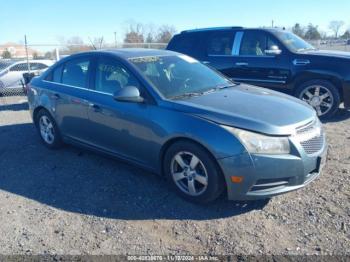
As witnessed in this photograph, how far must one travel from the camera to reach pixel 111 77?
15.0 feet

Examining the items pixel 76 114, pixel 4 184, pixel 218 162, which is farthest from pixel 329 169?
pixel 4 184

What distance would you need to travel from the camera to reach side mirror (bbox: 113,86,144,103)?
3.98 metres

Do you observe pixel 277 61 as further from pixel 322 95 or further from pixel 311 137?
pixel 311 137

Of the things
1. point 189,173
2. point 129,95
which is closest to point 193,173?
point 189,173

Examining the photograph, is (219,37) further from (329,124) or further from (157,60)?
(157,60)

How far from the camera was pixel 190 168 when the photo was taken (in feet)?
12.3

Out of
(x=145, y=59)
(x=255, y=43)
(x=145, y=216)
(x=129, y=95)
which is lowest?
(x=145, y=216)

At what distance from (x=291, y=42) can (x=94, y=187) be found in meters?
5.55

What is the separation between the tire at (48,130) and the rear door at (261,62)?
4188 millimetres

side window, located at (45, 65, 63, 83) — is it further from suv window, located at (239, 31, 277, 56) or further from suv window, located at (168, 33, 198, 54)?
suv window, located at (239, 31, 277, 56)

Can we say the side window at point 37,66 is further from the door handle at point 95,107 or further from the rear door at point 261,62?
the door handle at point 95,107

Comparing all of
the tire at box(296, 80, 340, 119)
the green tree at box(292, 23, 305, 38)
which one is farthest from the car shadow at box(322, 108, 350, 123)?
the green tree at box(292, 23, 305, 38)

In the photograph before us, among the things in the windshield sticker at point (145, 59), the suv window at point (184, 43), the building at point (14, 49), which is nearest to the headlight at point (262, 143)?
the windshield sticker at point (145, 59)

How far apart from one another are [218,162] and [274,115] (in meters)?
0.77
